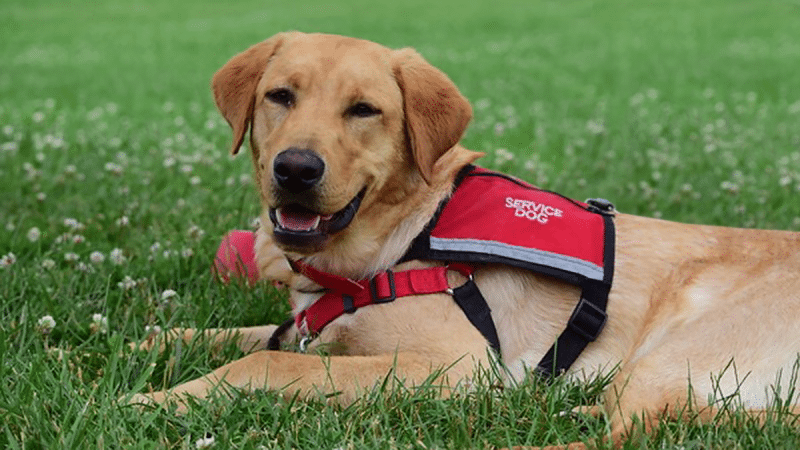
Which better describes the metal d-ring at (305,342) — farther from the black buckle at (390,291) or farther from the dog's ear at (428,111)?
the dog's ear at (428,111)

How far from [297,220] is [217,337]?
66 centimetres

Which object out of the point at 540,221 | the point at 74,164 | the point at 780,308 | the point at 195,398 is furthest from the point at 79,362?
the point at 74,164

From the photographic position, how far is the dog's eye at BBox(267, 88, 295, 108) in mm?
3850

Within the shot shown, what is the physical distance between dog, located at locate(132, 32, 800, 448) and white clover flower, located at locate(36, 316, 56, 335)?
1.64 ft

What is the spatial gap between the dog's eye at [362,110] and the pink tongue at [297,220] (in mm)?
435

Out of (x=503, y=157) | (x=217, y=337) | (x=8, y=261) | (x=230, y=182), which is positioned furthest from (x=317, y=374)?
(x=503, y=157)

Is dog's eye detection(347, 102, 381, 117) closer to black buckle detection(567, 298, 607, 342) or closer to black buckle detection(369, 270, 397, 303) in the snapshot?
black buckle detection(369, 270, 397, 303)

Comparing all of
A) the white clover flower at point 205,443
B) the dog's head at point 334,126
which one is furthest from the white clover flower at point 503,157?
the white clover flower at point 205,443

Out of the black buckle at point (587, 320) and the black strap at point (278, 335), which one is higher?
the black buckle at point (587, 320)

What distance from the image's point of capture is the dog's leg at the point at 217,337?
12.4 feet

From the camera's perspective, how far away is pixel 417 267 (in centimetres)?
384

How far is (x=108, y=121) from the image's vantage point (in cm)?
997

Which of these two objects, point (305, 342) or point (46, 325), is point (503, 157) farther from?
point (46, 325)

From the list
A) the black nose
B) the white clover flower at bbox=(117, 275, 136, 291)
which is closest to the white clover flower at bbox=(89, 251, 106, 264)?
the white clover flower at bbox=(117, 275, 136, 291)
